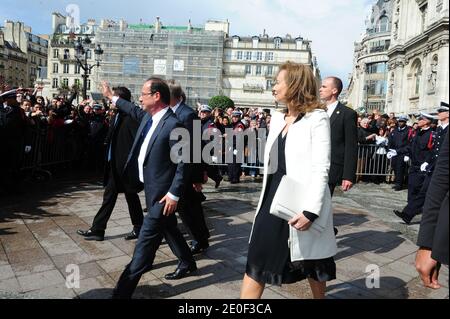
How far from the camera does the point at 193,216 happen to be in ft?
15.1

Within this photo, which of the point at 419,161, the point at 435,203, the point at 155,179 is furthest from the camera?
the point at 419,161

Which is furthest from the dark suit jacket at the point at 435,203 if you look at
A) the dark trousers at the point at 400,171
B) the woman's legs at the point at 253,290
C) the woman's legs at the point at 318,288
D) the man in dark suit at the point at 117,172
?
the dark trousers at the point at 400,171

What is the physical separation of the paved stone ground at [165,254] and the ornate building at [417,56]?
101 ft

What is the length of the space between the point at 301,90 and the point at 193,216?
8.13ft

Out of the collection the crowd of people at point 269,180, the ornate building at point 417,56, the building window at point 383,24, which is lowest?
the crowd of people at point 269,180

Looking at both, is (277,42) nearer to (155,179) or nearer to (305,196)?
(155,179)

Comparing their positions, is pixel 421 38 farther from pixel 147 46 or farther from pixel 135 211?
pixel 147 46

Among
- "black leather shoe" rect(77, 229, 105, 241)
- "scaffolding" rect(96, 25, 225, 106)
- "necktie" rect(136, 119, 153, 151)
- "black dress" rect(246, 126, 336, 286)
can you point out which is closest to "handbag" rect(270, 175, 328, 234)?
"black dress" rect(246, 126, 336, 286)

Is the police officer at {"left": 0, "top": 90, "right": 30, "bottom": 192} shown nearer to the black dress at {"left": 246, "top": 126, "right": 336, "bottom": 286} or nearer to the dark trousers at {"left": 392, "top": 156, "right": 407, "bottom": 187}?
the black dress at {"left": 246, "top": 126, "right": 336, "bottom": 286}

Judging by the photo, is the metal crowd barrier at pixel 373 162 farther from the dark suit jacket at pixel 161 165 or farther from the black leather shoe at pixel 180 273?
the dark suit jacket at pixel 161 165

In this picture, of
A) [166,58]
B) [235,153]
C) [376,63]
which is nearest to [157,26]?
[166,58]

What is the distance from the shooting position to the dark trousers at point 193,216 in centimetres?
459

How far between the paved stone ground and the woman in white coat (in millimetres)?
1054

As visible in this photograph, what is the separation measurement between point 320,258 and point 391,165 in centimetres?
1030
